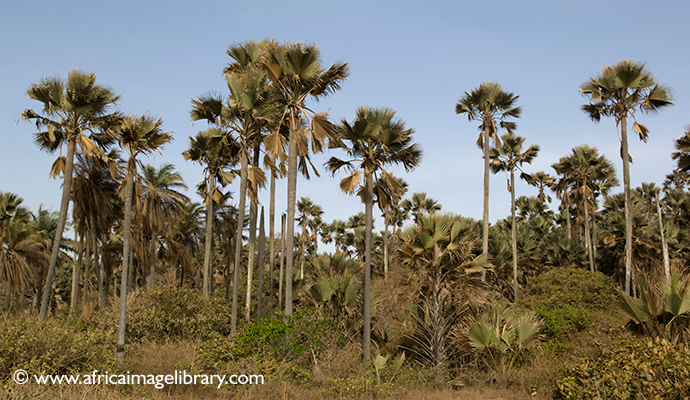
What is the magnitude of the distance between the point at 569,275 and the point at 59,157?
26.9 metres

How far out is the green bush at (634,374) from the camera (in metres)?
8.22

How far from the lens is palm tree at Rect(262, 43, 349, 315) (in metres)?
14.2

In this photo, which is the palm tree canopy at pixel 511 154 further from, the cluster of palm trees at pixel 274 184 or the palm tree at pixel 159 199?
the palm tree at pixel 159 199

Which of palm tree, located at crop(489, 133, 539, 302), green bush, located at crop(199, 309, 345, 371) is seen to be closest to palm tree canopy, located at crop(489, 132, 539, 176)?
palm tree, located at crop(489, 133, 539, 302)

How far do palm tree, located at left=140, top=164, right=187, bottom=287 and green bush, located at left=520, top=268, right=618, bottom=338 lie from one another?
20.1 meters

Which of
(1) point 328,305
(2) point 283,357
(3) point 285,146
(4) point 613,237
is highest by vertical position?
(3) point 285,146

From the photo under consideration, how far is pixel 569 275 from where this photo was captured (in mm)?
26875

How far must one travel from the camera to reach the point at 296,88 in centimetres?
1476

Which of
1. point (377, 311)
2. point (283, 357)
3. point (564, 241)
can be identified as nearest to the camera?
point (283, 357)

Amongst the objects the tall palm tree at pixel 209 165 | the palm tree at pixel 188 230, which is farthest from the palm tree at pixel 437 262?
the palm tree at pixel 188 230

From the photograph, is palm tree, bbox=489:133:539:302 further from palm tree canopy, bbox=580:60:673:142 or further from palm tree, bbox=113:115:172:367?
palm tree, bbox=113:115:172:367

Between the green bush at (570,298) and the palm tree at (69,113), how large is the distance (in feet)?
60.0

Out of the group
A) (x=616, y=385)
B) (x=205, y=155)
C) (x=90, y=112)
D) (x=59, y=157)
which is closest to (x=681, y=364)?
(x=616, y=385)

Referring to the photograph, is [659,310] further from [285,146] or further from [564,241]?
[564,241]
